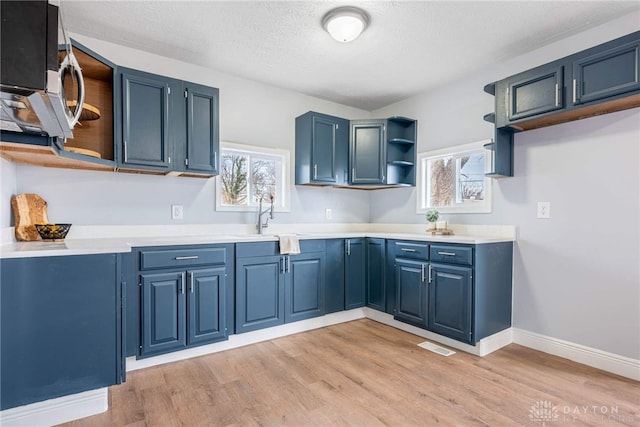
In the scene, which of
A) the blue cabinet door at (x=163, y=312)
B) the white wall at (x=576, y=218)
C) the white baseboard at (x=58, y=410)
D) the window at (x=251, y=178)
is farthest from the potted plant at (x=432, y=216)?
the white baseboard at (x=58, y=410)

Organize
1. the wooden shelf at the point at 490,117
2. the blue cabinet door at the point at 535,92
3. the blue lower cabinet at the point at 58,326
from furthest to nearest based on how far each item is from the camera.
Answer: the wooden shelf at the point at 490,117 < the blue cabinet door at the point at 535,92 < the blue lower cabinet at the point at 58,326

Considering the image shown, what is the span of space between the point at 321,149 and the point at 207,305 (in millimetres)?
1975

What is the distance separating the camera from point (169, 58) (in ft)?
9.74

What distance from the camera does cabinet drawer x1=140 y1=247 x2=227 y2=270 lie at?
2.34 meters

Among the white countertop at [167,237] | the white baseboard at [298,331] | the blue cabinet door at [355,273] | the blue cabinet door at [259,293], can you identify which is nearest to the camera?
the white baseboard at [298,331]

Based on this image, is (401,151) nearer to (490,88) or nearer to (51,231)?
(490,88)

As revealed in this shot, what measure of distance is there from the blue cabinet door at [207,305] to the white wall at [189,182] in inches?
27.5

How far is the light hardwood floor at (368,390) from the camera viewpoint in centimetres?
178

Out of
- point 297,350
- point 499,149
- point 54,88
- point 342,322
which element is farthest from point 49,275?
point 499,149

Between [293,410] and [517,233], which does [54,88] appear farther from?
[517,233]

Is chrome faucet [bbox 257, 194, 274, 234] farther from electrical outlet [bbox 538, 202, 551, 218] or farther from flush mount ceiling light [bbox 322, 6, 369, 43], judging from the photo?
electrical outlet [bbox 538, 202, 551, 218]

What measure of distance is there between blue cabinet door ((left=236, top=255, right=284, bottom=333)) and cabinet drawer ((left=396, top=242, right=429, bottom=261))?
115 cm

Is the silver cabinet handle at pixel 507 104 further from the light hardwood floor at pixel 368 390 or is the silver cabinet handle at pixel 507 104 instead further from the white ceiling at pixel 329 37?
the light hardwood floor at pixel 368 390

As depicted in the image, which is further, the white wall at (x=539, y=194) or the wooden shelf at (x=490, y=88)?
the wooden shelf at (x=490, y=88)
